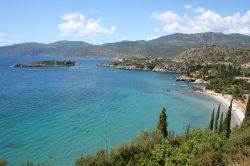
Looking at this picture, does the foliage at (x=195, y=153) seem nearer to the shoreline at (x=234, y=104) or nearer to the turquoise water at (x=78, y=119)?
the turquoise water at (x=78, y=119)

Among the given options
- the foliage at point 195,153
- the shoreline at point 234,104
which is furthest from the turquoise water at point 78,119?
the foliage at point 195,153

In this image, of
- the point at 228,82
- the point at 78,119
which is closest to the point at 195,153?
the point at 78,119

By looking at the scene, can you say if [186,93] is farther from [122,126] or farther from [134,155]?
[134,155]

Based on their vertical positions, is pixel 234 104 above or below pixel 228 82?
below

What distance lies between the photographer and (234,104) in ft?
358

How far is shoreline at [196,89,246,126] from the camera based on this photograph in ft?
293

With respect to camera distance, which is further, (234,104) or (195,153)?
(234,104)

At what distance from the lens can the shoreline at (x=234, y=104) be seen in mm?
89438

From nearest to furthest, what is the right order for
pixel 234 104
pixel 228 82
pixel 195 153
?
pixel 195 153, pixel 234 104, pixel 228 82

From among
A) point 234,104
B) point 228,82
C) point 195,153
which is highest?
point 195,153

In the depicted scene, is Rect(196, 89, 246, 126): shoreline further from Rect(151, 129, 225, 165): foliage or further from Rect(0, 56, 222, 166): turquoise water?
Rect(151, 129, 225, 165): foliage

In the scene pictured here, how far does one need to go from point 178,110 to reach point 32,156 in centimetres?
5791

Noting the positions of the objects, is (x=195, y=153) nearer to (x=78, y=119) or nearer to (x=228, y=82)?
(x=78, y=119)

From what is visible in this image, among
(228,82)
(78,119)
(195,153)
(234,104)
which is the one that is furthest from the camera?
(228,82)
